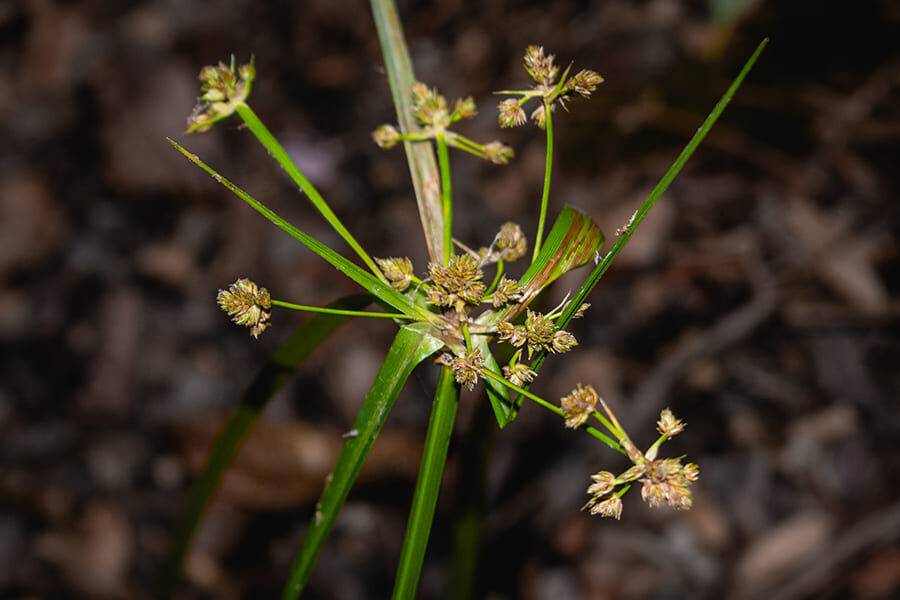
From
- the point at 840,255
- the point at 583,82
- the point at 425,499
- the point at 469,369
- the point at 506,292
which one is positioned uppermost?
the point at 840,255

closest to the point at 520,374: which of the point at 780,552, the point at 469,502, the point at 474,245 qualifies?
the point at 469,502

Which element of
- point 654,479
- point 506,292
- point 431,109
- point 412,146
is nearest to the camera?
point 654,479

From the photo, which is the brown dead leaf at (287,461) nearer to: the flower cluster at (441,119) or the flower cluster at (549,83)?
the flower cluster at (441,119)

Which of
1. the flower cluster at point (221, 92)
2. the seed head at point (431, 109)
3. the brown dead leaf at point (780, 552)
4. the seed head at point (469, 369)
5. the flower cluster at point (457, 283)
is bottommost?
the seed head at point (469, 369)

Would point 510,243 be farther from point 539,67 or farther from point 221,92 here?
point 221,92

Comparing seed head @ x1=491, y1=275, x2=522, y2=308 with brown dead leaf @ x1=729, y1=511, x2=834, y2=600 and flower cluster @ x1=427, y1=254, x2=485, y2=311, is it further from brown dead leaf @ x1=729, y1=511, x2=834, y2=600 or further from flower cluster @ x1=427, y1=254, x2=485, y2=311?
brown dead leaf @ x1=729, y1=511, x2=834, y2=600

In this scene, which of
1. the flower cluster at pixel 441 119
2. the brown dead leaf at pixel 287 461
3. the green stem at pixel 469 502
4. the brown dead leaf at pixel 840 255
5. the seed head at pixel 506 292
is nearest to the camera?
the seed head at pixel 506 292

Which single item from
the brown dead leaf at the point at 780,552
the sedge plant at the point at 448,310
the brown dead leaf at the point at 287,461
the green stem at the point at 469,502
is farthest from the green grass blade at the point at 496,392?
the brown dead leaf at the point at 780,552

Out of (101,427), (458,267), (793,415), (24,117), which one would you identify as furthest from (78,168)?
(793,415)
